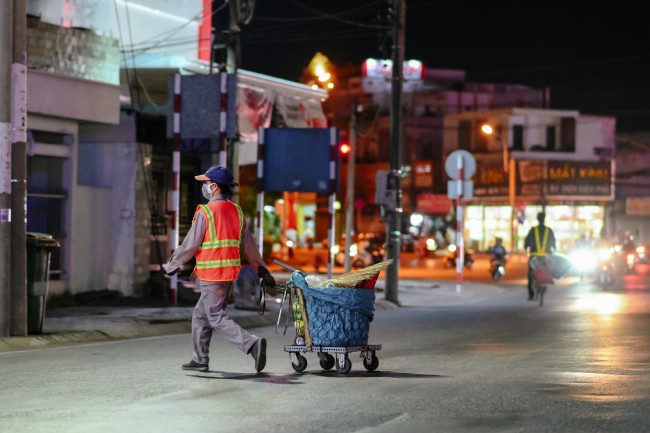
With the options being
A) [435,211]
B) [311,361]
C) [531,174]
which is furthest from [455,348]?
[435,211]

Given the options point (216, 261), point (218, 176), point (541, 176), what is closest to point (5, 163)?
point (218, 176)

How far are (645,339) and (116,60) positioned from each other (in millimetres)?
10940

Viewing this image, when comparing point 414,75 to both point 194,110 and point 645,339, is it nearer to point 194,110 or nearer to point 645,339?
point 194,110

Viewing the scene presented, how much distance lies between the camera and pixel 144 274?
2256cm

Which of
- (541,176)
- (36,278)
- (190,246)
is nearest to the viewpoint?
(190,246)

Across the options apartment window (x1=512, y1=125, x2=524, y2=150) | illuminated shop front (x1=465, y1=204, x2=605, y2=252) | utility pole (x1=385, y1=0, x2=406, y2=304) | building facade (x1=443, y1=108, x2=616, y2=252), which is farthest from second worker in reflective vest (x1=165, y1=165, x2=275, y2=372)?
apartment window (x1=512, y1=125, x2=524, y2=150)

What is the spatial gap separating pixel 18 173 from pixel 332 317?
5.26 m

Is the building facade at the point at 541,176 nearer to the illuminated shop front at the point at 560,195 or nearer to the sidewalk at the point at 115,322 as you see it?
the illuminated shop front at the point at 560,195

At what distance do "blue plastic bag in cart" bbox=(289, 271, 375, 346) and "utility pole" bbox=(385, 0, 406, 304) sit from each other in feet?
43.7

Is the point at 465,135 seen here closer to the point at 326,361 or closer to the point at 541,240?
the point at 541,240

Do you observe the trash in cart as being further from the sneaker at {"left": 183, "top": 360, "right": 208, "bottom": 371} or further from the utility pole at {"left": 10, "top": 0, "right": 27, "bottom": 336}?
the utility pole at {"left": 10, "top": 0, "right": 27, "bottom": 336}

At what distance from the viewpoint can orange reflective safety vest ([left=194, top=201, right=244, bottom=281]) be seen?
36.1 feet

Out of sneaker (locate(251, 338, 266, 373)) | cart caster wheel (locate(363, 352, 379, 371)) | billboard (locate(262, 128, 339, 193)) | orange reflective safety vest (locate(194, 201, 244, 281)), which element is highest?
billboard (locate(262, 128, 339, 193))

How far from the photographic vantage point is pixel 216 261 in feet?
36.1
